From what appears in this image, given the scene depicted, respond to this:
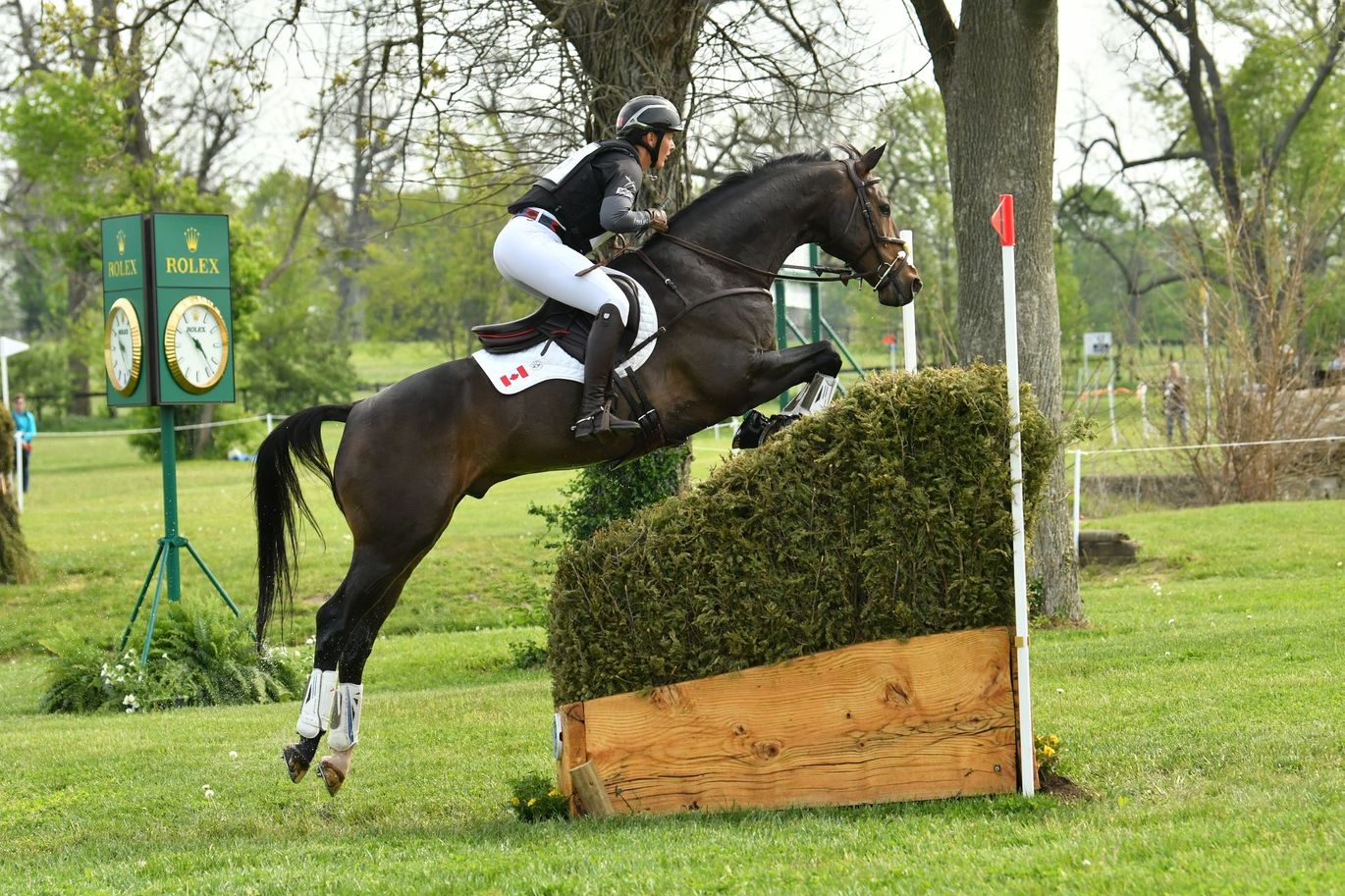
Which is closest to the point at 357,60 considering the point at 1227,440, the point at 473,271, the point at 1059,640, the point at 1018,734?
the point at 1059,640

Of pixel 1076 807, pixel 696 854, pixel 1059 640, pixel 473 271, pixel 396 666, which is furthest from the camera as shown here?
pixel 473 271

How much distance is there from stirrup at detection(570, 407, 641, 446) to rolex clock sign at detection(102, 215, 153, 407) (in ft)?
18.9

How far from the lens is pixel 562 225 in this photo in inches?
221

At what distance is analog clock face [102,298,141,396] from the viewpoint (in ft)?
32.7

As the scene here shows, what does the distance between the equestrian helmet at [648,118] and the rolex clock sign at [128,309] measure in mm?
5712

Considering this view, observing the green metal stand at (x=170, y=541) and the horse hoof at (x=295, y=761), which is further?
the green metal stand at (x=170, y=541)

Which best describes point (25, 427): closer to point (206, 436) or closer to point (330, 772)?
point (206, 436)

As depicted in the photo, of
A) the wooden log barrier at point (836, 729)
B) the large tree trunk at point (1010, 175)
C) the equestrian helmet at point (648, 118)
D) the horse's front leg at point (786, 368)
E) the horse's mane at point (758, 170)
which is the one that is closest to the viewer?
the wooden log barrier at point (836, 729)

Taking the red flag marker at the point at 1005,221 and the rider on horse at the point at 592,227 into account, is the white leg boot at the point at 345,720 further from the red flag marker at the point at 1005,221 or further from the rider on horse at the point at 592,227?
the red flag marker at the point at 1005,221

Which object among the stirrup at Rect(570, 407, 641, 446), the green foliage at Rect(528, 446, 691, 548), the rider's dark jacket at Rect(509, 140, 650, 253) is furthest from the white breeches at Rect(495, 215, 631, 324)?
the green foliage at Rect(528, 446, 691, 548)

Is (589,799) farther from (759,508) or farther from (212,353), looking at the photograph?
(212,353)

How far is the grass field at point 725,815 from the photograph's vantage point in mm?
3900

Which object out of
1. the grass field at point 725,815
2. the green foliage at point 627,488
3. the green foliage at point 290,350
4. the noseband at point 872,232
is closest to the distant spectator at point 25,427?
the grass field at point 725,815

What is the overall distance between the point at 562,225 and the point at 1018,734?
2.77 meters
